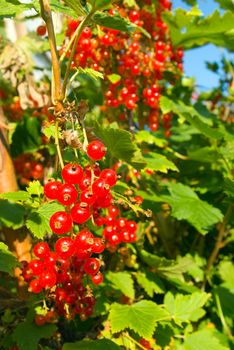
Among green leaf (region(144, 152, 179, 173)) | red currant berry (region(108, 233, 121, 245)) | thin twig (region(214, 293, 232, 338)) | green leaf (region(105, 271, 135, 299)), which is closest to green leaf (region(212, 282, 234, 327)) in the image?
thin twig (region(214, 293, 232, 338))

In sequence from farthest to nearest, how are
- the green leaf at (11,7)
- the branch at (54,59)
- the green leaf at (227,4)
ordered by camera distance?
the green leaf at (227,4) → the green leaf at (11,7) → the branch at (54,59)

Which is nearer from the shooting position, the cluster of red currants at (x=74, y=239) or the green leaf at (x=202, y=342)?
the cluster of red currants at (x=74, y=239)

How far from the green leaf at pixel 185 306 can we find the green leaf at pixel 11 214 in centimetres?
84

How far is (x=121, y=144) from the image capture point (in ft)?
5.90

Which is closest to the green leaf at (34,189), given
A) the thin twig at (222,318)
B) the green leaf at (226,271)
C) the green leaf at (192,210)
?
the green leaf at (192,210)

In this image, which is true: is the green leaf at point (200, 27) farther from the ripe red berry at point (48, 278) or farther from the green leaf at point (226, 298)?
the ripe red berry at point (48, 278)

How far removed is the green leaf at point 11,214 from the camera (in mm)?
1800

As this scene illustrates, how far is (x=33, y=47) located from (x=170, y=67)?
1427 millimetres

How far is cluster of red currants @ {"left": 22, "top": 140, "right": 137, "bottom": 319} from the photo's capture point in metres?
1.30

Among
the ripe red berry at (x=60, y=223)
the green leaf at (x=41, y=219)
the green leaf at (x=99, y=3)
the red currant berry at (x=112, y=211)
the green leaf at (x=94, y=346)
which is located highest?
the green leaf at (x=99, y=3)

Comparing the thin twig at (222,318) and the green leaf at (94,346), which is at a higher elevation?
the green leaf at (94,346)

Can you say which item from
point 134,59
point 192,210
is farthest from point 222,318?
point 134,59

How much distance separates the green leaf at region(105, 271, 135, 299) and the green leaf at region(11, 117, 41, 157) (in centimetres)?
104

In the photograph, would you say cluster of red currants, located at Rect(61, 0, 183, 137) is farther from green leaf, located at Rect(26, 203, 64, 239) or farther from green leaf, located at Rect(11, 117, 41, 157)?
green leaf, located at Rect(26, 203, 64, 239)
